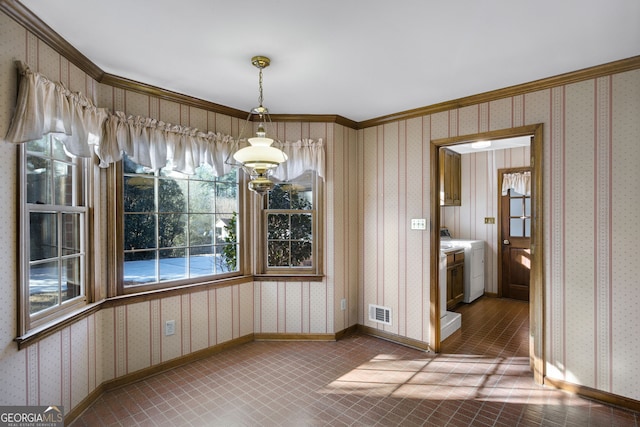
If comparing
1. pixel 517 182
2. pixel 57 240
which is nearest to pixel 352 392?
pixel 57 240

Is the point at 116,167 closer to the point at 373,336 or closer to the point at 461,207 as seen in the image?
the point at 373,336

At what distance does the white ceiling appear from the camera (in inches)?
73.6

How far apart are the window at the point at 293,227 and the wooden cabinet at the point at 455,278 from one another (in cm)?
212

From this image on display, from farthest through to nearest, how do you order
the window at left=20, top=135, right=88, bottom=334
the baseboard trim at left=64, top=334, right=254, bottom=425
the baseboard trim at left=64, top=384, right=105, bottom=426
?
the baseboard trim at left=64, top=334, right=254, bottom=425 → the baseboard trim at left=64, top=384, right=105, bottom=426 → the window at left=20, top=135, right=88, bottom=334

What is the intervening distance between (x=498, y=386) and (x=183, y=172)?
3397 millimetres

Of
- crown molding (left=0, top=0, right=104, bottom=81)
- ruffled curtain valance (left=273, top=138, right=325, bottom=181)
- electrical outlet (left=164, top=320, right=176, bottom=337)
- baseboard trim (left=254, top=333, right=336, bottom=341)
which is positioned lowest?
baseboard trim (left=254, top=333, right=336, bottom=341)

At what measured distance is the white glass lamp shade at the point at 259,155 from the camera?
2014mm

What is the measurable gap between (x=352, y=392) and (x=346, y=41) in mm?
2656

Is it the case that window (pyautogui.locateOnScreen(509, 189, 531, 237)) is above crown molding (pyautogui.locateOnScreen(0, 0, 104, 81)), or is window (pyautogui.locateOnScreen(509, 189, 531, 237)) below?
below

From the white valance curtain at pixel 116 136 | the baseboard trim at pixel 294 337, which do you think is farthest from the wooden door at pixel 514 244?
the white valance curtain at pixel 116 136

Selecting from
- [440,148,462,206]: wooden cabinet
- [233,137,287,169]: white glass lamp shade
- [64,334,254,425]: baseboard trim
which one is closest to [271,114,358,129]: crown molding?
[233,137,287,169]: white glass lamp shade

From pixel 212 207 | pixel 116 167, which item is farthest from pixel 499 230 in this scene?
pixel 116 167

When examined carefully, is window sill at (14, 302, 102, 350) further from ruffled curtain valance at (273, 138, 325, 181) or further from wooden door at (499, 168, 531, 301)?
wooden door at (499, 168, 531, 301)

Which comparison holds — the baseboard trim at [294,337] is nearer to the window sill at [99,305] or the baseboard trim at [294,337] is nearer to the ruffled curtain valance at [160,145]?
the window sill at [99,305]
